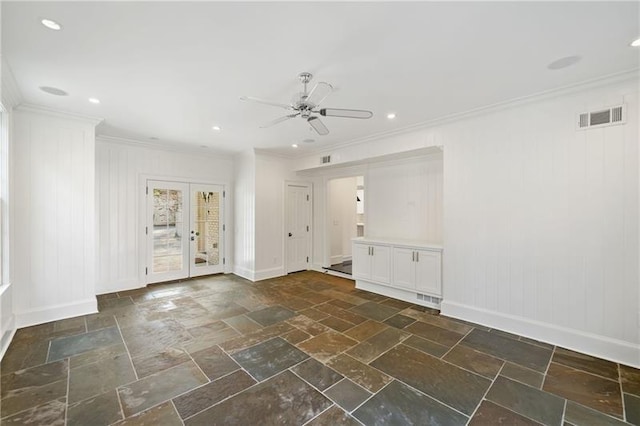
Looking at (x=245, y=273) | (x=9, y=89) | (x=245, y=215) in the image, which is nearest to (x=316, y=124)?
(x=9, y=89)

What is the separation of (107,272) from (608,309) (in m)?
7.17

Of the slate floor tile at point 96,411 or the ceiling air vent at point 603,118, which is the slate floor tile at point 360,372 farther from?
the ceiling air vent at point 603,118

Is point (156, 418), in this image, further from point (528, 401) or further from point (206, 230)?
point (206, 230)

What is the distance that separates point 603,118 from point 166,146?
6.66 m

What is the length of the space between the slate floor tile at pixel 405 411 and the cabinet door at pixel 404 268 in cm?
229

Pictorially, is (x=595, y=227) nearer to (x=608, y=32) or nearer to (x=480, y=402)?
(x=608, y=32)

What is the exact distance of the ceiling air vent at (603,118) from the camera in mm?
2746

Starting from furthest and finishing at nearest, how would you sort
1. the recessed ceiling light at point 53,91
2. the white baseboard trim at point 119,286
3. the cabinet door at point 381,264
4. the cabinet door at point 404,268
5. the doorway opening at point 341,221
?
the doorway opening at point 341,221 < the white baseboard trim at point 119,286 < the cabinet door at point 381,264 < the cabinet door at point 404,268 < the recessed ceiling light at point 53,91

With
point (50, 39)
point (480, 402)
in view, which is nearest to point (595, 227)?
point (480, 402)

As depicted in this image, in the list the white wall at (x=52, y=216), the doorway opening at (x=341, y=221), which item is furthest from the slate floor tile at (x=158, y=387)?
the doorway opening at (x=341, y=221)

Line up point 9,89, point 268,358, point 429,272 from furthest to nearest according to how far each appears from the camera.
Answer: point 429,272 → point 9,89 → point 268,358

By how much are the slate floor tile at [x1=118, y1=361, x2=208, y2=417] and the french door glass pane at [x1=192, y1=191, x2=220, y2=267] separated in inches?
150

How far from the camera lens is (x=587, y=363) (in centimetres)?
272

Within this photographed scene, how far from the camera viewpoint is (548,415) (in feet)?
6.70
